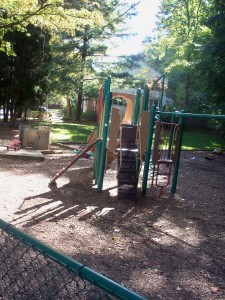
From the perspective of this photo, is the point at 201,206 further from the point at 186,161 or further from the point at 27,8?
the point at 27,8

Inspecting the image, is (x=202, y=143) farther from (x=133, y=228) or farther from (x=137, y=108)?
(x=133, y=228)

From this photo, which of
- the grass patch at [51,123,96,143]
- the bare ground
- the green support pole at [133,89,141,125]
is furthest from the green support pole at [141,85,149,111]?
the grass patch at [51,123,96,143]

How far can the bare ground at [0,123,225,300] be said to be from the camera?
3402mm

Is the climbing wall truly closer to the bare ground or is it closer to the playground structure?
the playground structure

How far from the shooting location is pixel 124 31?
84.2 feet

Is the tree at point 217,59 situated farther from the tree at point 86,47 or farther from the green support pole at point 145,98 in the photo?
the tree at point 86,47

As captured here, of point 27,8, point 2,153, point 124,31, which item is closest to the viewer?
point 2,153

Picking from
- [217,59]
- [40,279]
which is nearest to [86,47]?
[217,59]

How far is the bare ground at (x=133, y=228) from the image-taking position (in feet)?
11.2

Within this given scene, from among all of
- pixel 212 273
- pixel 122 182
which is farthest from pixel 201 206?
pixel 212 273

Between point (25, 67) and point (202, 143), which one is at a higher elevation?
point (25, 67)

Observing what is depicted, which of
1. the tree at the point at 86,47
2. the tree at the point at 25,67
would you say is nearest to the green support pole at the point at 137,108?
the tree at the point at 25,67

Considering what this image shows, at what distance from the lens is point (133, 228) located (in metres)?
4.80

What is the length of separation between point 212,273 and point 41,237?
2.04 metres
